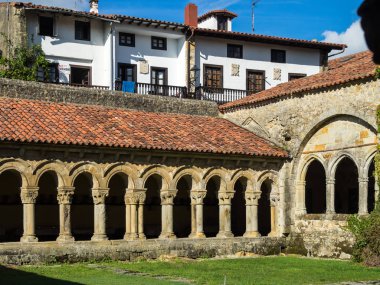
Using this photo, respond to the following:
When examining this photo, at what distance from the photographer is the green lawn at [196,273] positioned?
14.6 metres

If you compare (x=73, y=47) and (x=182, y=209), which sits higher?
(x=73, y=47)

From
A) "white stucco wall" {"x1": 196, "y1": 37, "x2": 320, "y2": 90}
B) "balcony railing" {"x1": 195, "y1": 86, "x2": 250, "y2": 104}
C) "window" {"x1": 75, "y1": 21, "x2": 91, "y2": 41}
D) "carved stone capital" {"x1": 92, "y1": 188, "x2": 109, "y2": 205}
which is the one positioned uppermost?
"window" {"x1": 75, "y1": 21, "x2": 91, "y2": 41}

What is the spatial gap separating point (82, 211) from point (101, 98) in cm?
451

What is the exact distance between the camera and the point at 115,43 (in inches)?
1315

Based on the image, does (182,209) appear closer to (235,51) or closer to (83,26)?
(83,26)

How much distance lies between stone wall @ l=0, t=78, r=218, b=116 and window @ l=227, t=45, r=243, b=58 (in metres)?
8.90

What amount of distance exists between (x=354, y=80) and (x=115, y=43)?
15750 millimetres

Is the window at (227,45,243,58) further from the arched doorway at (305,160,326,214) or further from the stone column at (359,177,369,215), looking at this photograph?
the stone column at (359,177,369,215)

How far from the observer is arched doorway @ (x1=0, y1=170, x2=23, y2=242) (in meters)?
23.5

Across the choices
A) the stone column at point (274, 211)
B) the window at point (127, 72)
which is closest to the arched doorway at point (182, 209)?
the stone column at point (274, 211)

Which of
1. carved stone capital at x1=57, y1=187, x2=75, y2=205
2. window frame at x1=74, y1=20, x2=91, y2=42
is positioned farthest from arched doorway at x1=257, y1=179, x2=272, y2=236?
window frame at x1=74, y1=20, x2=91, y2=42

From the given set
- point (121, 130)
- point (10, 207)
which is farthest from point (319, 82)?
point (10, 207)

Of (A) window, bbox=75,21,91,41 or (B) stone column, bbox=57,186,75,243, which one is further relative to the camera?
(A) window, bbox=75,21,91,41

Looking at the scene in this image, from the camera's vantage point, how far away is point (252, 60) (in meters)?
36.5
